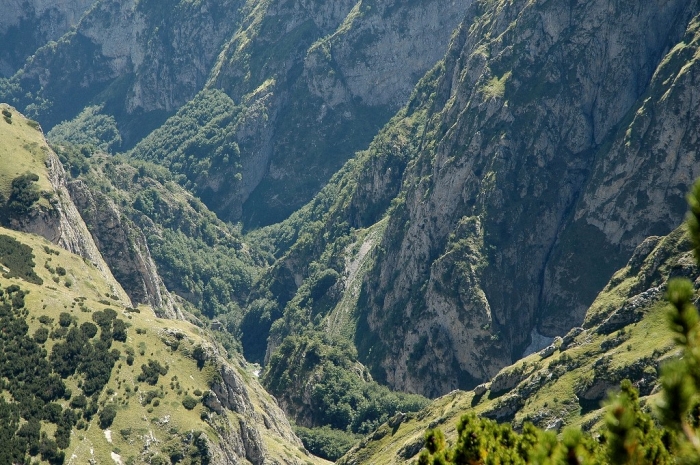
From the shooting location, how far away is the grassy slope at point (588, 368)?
6398 inches

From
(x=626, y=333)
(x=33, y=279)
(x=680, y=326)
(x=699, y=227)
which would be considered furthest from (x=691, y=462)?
(x=33, y=279)

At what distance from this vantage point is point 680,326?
90.5 feet

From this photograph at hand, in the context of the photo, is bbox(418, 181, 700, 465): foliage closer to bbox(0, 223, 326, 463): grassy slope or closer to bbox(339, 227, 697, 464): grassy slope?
bbox(339, 227, 697, 464): grassy slope

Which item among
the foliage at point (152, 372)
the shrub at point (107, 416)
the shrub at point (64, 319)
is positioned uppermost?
the shrub at point (64, 319)

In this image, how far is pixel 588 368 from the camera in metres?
177

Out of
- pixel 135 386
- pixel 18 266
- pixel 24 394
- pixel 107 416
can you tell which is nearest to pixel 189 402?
pixel 135 386

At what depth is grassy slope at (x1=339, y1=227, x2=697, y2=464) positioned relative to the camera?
162500 mm

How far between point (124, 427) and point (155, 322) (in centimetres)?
4002

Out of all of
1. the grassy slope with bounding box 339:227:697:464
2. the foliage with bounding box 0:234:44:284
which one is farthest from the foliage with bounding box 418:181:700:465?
the foliage with bounding box 0:234:44:284

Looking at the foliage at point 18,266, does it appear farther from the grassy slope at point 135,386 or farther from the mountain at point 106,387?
the grassy slope at point 135,386

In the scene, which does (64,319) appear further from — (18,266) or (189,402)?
(189,402)

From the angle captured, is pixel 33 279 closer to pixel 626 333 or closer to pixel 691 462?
pixel 626 333

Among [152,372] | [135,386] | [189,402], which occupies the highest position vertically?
[152,372]

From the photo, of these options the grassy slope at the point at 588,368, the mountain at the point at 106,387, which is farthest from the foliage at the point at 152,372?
the grassy slope at the point at 588,368
